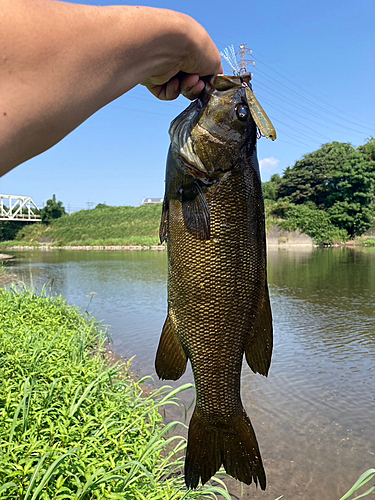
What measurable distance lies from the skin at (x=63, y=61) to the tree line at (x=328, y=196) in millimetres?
45765

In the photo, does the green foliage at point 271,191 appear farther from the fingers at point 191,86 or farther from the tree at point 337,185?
the fingers at point 191,86

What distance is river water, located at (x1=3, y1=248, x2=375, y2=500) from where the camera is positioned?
15.3 ft

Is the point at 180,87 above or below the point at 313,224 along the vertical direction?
below

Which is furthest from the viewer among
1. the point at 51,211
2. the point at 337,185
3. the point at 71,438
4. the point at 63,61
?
the point at 51,211

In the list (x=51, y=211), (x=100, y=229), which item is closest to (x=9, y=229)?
(x=51, y=211)

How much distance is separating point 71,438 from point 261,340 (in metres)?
1.76

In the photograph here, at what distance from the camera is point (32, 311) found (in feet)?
23.0

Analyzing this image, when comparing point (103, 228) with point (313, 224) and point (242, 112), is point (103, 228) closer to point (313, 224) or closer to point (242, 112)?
point (313, 224)

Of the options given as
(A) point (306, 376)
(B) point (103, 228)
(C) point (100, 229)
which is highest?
(B) point (103, 228)

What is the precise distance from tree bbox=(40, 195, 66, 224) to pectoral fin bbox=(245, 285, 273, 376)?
65.5 metres

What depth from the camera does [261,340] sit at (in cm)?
189

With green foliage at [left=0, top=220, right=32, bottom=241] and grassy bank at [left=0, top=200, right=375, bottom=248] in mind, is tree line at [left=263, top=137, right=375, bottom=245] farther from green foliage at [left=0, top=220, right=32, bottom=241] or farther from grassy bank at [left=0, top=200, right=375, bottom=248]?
green foliage at [left=0, top=220, right=32, bottom=241]


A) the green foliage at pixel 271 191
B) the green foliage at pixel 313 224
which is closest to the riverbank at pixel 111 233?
the green foliage at pixel 313 224

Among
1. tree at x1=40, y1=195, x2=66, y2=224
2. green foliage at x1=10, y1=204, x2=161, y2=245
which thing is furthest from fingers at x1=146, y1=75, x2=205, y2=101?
tree at x1=40, y1=195, x2=66, y2=224
